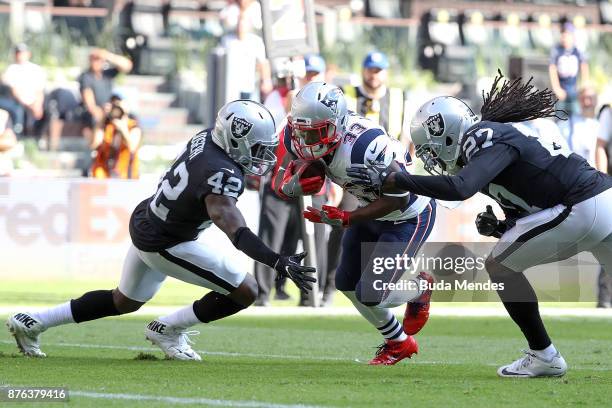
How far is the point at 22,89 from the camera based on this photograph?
18.4m

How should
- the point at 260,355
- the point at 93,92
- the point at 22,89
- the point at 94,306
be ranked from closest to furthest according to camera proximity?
the point at 94,306 < the point at 260,355 < the point at 93,92 < the point at 22,89

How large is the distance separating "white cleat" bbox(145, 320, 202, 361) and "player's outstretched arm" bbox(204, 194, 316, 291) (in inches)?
41.2

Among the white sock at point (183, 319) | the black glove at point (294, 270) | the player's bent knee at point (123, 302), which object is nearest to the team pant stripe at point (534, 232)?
the black glove at point (294, 270)

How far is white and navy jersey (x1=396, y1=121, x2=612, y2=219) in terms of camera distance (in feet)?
23.0

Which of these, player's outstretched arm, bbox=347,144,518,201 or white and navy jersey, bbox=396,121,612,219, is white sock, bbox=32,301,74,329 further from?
white and navy jersey, bbox=396,121,612,219

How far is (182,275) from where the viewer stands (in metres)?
8.14

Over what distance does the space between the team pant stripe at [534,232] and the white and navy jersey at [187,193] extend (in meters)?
1.56

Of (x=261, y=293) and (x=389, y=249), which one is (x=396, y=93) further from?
(x=389, y=249)

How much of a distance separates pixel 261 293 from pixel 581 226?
Result: 5.97m

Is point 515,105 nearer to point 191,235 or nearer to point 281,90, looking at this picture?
point 191,235

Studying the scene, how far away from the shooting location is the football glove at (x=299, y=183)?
7887 millimetres

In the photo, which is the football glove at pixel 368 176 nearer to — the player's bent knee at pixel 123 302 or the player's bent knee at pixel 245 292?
the player's bent knee at pixel 245 292

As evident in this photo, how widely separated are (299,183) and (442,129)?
92 centimetres

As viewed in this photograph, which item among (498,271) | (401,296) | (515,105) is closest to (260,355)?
(401,296)
